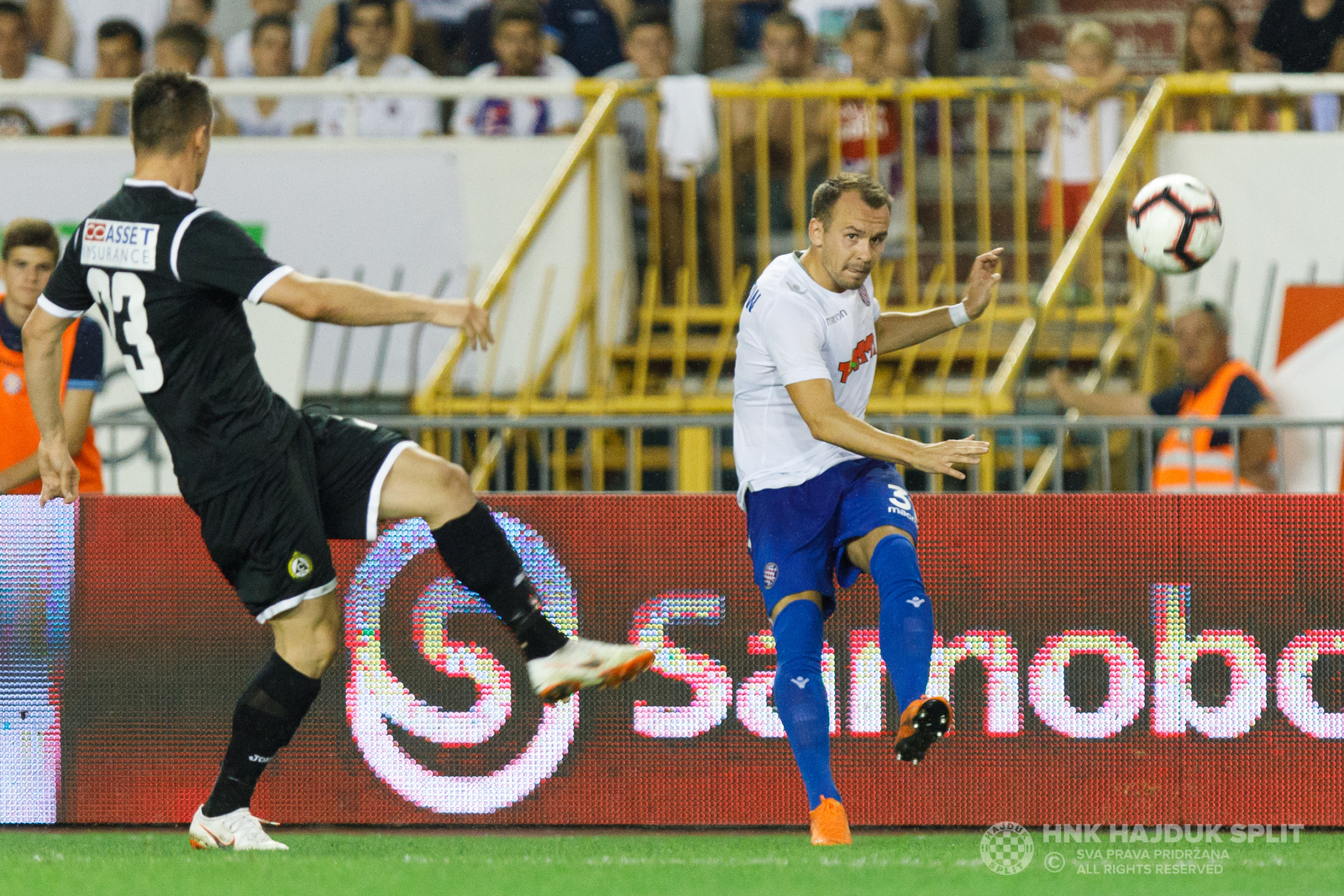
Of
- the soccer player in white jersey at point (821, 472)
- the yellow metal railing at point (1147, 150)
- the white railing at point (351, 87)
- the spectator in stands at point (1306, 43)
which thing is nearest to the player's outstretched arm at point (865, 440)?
the soccer player in white jersey at point (821, 472)

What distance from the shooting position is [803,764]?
605 cm

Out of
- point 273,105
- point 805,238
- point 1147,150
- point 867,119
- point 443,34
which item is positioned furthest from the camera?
point 443,34

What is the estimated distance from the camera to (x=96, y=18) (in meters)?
13.5

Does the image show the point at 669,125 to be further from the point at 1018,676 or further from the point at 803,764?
the point at 803,764

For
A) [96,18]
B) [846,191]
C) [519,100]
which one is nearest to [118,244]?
[846,191]

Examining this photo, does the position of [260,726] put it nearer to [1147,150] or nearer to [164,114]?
[164,114]

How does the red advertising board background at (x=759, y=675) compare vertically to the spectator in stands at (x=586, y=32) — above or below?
below

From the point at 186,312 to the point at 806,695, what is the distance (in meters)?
2.29

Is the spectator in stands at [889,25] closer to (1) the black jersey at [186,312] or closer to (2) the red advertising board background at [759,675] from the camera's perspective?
(2) the red advertising board background at [759,675]

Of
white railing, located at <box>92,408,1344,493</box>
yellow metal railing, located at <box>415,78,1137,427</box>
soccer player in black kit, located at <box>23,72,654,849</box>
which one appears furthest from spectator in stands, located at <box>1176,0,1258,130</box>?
soccer player in black kit, located at <box>23,72,654,849</box>

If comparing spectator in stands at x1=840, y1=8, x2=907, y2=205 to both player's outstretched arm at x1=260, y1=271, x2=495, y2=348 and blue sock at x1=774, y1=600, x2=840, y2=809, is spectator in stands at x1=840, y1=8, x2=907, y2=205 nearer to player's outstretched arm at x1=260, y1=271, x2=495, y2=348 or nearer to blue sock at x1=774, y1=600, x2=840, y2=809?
blue sock at x1=774, y1=600, x2=840, y2=809

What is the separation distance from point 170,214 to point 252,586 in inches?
46.6

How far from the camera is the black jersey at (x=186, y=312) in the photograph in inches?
219

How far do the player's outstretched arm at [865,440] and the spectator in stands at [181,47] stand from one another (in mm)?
7754
